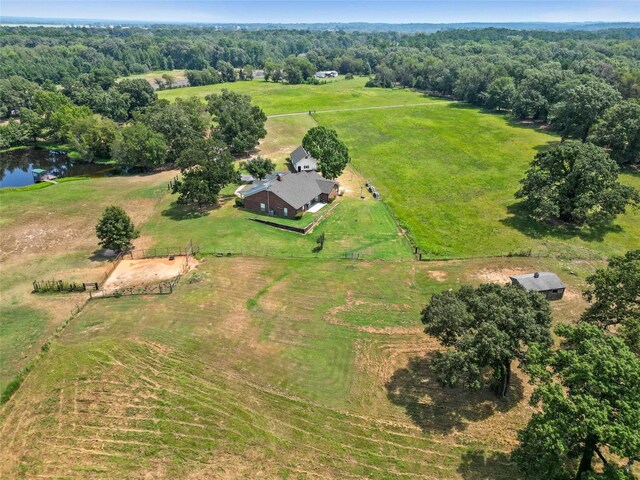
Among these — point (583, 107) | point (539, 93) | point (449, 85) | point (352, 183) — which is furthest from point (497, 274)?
point (449, 85)

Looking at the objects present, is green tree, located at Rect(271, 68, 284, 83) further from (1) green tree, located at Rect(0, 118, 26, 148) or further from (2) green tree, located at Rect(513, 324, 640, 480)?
(2) green tree, located at Rect(513, 324, 640, 480)

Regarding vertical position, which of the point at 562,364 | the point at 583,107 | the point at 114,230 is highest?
the point at 562,364

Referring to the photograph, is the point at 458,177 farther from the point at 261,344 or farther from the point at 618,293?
the point at 261,344

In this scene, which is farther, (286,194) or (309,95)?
(309,95)

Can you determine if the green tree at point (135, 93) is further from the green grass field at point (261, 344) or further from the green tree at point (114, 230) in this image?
the green tree at point (114, 230)

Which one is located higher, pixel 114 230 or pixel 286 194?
pixel 114 230

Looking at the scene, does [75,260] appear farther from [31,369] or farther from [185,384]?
[185,384]

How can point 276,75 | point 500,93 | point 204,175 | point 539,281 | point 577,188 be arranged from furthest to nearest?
point 276,75, point 500,93, point 204,175, point 577,188, point 539,281
